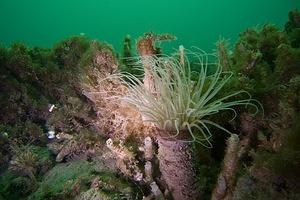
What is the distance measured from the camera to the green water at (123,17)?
97188mm

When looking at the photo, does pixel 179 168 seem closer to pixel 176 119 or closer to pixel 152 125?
pixel 176 119

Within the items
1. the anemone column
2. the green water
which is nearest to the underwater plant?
the anemone column

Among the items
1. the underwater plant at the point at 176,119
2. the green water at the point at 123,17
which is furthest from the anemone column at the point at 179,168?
the green water at the point at 123,17

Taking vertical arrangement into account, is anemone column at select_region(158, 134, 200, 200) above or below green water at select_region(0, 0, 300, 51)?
below

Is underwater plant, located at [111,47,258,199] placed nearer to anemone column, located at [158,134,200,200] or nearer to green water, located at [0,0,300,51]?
anemone column, located at [158,134,200,200]

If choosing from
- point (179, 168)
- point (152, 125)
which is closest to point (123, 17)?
point (152, 125)

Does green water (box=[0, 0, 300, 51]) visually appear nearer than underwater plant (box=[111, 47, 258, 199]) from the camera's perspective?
No

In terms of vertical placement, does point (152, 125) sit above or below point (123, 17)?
below

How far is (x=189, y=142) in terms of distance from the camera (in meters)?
2.88

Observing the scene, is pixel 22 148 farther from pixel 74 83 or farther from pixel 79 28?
pixel 79 28

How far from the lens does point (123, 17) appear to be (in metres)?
124

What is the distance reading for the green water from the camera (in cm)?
9719

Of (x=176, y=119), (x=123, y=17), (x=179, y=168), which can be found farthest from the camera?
(x=123, y=17)

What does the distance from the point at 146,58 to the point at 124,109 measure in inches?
28.1
